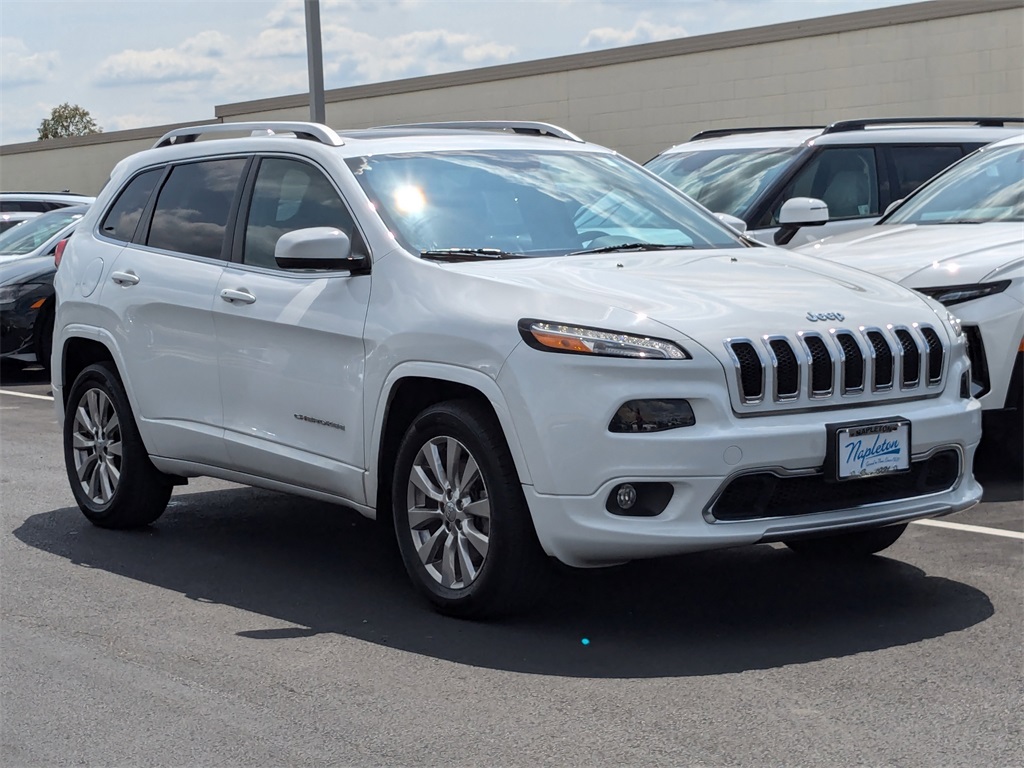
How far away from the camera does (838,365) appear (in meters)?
5.20

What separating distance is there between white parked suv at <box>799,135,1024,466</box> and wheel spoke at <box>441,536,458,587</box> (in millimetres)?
3180

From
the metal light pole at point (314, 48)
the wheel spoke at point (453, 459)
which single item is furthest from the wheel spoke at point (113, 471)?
the metal light pole at point (314, 48)

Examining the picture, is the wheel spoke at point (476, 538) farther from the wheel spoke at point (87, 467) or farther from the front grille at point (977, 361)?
the front grille at point (977, 361)

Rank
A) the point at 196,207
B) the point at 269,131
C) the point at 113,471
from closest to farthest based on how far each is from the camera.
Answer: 1. the point at 196,207
2. the point at 269,131
3. the point at 113,471

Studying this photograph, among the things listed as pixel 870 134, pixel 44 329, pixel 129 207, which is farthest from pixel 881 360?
pixel 44 329

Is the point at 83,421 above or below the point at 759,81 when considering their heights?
below

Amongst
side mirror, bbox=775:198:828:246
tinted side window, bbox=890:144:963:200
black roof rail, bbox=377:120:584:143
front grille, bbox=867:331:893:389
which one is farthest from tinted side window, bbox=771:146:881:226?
front grille, bbox=867:331:893:389

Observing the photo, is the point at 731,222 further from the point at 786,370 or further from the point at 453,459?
the point at 453,459

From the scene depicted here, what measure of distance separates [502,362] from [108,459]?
299 cm

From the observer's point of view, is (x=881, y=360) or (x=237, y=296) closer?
(x=881, y=360)

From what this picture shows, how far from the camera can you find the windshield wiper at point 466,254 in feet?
19.0

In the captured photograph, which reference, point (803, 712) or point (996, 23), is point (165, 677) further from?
point (996, 23)

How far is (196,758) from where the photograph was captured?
4.20 metres

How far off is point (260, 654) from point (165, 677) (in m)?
0.37
